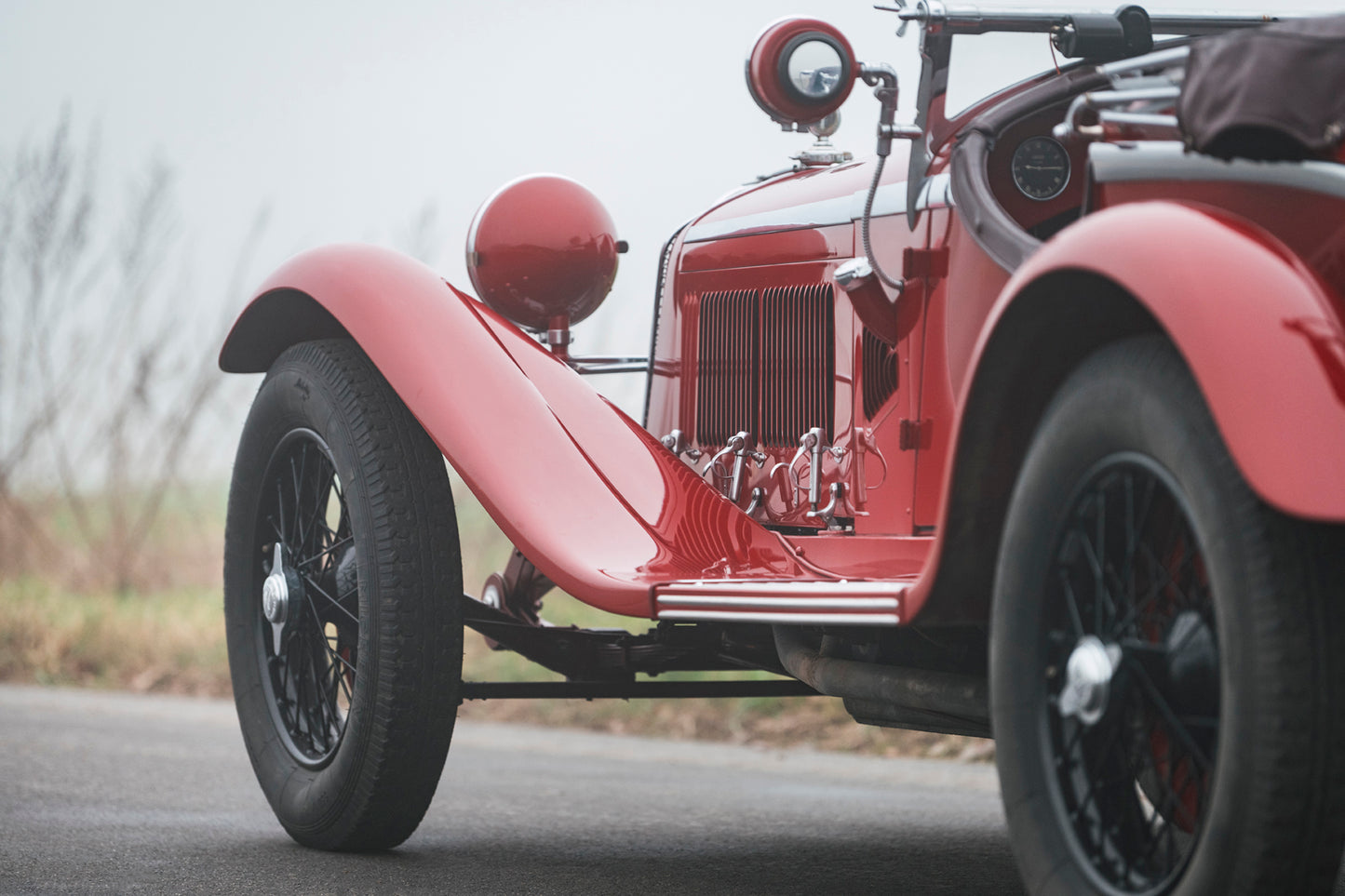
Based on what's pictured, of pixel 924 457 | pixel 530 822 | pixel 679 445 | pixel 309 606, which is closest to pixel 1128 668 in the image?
pixel 924 457

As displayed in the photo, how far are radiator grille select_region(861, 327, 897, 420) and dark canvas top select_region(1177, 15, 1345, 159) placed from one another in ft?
4.40

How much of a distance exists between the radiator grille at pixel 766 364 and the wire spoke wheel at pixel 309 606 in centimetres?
101

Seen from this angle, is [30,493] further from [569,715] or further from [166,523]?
[569,715]

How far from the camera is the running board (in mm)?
2354

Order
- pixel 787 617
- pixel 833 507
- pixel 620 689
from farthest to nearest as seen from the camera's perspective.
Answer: pixel 620 689 < pixel 833 507 < pixel 787 617

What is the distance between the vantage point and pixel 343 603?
351 centimetres

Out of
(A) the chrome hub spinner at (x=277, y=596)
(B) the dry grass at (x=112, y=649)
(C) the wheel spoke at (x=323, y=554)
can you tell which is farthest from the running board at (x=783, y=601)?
(B) the dry grass at (x=112, y=649)

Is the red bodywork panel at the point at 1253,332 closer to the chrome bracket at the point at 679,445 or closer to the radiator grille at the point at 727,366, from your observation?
the radiator grille at the point at 727,366

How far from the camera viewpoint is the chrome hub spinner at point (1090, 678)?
1873 millimetres

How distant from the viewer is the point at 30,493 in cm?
831

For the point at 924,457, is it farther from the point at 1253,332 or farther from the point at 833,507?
the point at 1253,332

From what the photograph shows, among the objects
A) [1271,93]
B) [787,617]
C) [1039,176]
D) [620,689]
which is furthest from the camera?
[620,689]

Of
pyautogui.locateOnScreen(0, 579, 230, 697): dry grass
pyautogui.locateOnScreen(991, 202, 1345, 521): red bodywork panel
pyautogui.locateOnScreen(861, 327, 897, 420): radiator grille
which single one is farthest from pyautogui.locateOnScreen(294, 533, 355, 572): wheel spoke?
pyautogui.locateOnScreen(0, 579, 230, 697): dry grass

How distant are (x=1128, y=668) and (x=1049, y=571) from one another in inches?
7.9
